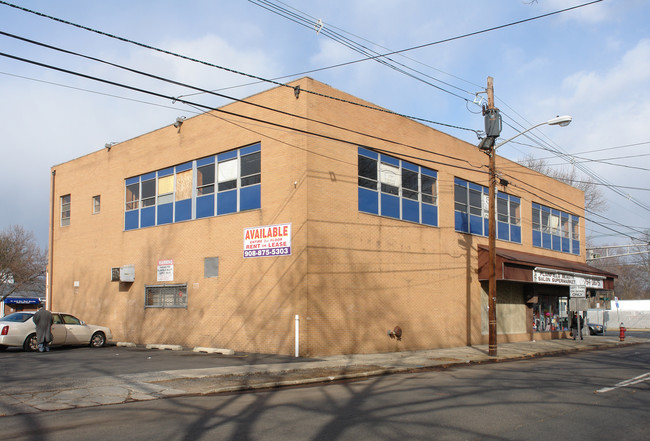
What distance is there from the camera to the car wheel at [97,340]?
2314 cm

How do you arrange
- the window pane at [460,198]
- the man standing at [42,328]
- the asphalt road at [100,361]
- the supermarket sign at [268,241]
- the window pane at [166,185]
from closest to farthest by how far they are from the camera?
the asphalt road at [100,361], the supermarket sign at [268,241], the man standing at [42,328], the window pane at [166,185], the window pane at [460,198]

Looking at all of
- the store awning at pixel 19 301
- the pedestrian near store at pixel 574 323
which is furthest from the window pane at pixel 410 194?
the store awning at pixel 19 301

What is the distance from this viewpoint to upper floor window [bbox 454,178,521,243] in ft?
88.0

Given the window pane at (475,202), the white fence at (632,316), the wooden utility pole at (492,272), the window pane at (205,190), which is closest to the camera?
A: the wooden utility pole at (492,272)

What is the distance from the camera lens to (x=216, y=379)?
13625 millimetres

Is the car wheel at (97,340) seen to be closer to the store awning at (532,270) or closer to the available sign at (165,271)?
the available sign at (165,271)

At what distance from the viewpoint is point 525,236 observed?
32312mm

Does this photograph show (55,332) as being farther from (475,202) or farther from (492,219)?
(475,202)

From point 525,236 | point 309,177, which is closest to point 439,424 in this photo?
point 309,177

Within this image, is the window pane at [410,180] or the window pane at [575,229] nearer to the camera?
the window pane at [410,180]

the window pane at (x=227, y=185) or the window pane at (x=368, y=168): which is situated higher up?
the window pane at (x=368, y=168)

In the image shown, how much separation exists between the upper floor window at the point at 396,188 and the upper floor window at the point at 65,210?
18441mm

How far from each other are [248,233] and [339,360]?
5965mm

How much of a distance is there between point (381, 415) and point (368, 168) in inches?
537
